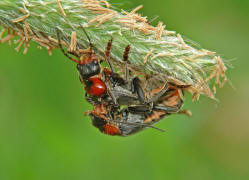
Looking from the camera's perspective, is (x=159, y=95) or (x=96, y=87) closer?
(x=96, y=87)

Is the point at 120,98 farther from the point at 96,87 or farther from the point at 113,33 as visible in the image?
the point at 113,33

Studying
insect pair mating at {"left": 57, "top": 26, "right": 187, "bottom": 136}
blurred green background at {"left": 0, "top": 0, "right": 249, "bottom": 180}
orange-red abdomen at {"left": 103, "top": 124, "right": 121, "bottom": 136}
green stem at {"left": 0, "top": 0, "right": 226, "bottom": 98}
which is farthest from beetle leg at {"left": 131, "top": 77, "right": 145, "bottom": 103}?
blurred green background at {"left": 0, "top": 0, "right": 249, "bottom": 180}

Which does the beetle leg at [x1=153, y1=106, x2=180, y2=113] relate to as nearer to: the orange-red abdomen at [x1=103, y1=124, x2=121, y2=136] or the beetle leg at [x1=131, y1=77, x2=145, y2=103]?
the beetle leg at [x1=131, y1=77, x2=145, y2=103]

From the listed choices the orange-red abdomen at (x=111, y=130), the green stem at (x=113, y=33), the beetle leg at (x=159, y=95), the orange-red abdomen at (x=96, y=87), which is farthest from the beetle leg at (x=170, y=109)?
the green stem at (x=113, y=33)

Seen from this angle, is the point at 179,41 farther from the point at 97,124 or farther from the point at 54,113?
the point at 54,113

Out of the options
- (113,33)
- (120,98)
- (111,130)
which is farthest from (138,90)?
(113,33)

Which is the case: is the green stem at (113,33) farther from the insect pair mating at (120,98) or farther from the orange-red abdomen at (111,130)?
the orange-red abdomen at (111,130)
